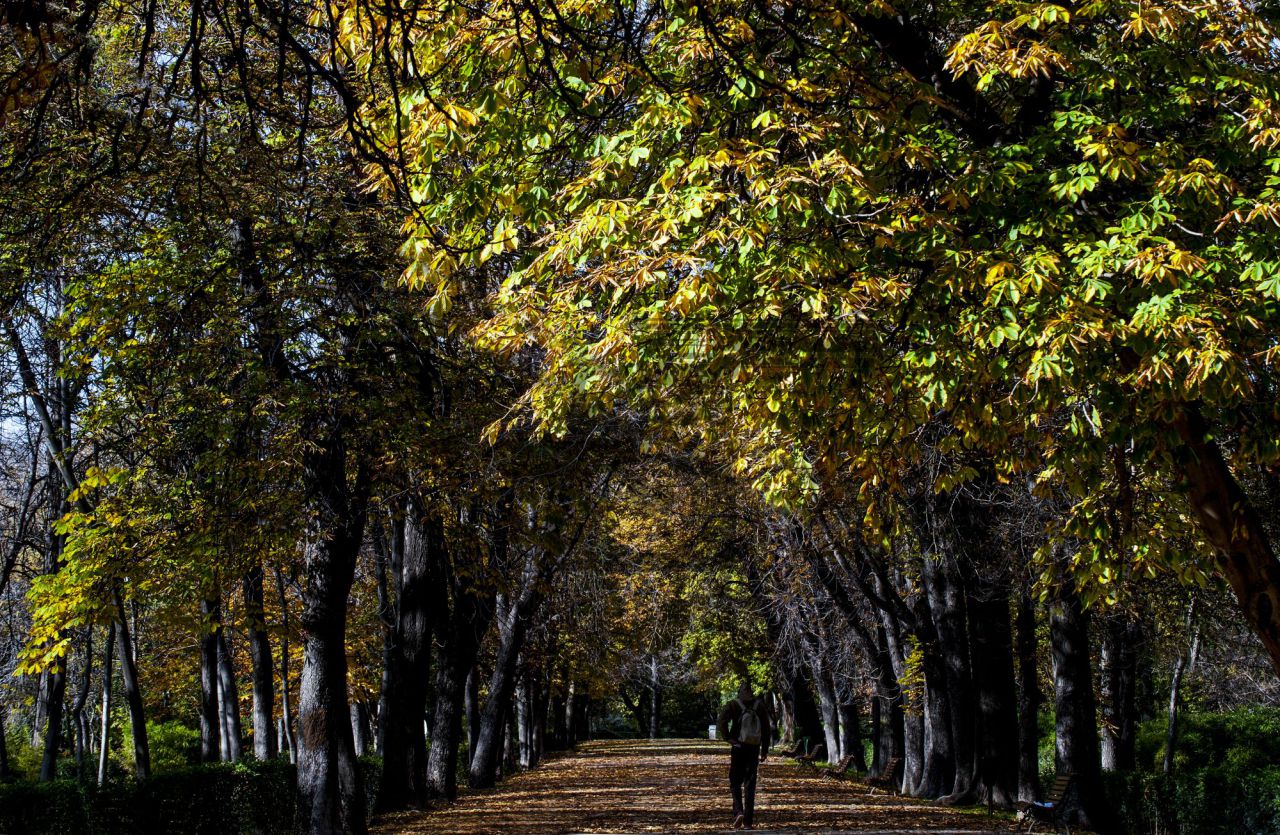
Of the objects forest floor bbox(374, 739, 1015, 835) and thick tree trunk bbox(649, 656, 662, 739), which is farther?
thick tree trunk bbox(649, 656, 662, 739)

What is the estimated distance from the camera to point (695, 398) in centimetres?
1077

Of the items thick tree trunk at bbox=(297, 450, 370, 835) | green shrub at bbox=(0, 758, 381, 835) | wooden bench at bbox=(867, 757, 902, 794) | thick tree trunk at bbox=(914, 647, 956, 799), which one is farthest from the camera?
wooden bench at bbox=(867, 757, 902, 794)

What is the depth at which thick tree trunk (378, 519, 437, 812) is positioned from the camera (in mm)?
16672

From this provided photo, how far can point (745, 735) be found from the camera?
13.2m

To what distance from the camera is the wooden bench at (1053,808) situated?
554 inches

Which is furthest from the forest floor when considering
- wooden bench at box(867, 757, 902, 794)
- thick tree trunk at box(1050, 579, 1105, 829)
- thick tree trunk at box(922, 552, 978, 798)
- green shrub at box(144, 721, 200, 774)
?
green shrub at box(144, 721, 200, 774)

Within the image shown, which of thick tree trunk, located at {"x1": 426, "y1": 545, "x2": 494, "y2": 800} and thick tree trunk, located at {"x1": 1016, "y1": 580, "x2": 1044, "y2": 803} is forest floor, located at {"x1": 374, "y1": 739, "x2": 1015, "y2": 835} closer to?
thick tree trunk, located at {"x1": 426, "y1": 545, "x2": 494, "y2": 800}

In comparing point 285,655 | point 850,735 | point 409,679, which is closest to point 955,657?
point 409,679

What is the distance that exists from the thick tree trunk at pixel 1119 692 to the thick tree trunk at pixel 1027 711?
90.6 inches

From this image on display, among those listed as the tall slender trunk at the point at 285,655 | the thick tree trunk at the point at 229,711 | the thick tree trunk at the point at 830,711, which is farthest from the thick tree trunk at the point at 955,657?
the thick tree trunk at the point at 830,711

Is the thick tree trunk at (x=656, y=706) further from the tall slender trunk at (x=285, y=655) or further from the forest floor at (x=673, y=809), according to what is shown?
the tall slender trunk at (x=285, y=655)

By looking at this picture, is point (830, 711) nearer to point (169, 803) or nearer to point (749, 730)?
point (749, 730)

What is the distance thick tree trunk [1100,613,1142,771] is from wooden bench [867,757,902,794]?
171 inches

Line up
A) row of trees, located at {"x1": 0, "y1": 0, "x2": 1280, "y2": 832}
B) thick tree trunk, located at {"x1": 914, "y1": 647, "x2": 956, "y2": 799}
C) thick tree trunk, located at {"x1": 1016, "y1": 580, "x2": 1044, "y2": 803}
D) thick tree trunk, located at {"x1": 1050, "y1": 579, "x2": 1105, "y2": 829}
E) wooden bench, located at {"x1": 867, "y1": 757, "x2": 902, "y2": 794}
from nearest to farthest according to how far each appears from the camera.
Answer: row of trees, located at {"x1": 0, "y1": 0, "x2": 1280, "y2": 832} → thick tree trunk, located at {"x1": 1050, "y1": 579, "x2": 1105, "y2": 829} → thick tree trunk, located at {"x1": 1016, "y1": 580, "x2": 1044, "y2": 803} → thick tree trunk, located at {"x1": 914, "y1": 647, "x2": 956, "y2": 799} → wooden bench, located at {"x1": 867, "y1": 757, "x2": 902, "y2": 794}
